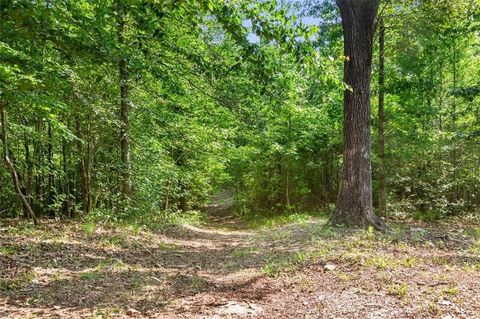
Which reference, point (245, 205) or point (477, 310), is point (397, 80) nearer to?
point (477, 310)

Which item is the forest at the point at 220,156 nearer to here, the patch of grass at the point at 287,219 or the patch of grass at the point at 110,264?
the patch of grass at the point at 110,264

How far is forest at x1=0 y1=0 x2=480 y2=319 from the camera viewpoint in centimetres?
369

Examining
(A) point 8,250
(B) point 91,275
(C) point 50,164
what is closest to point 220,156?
→ (C) point 50,164

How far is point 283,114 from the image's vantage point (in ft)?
48.9

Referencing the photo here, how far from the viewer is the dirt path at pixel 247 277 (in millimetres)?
3607

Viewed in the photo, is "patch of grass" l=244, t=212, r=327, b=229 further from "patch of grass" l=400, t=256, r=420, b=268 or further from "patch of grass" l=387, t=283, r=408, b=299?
"patch of grass" l=387, t=283, r=408, b=299

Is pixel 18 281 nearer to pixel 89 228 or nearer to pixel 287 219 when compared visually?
pixel 89 228

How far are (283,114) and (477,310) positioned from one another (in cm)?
1202

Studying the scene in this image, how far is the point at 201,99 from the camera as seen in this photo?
12.2 meters

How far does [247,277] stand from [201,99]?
816cm

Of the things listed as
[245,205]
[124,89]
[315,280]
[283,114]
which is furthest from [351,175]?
[245,205]

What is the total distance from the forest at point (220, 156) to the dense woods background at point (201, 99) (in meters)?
0.05

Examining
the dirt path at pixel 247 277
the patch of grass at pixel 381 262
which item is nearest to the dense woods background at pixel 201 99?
the dirt path at pixel 247 277

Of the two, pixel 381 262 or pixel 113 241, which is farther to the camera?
pixel 113 241
